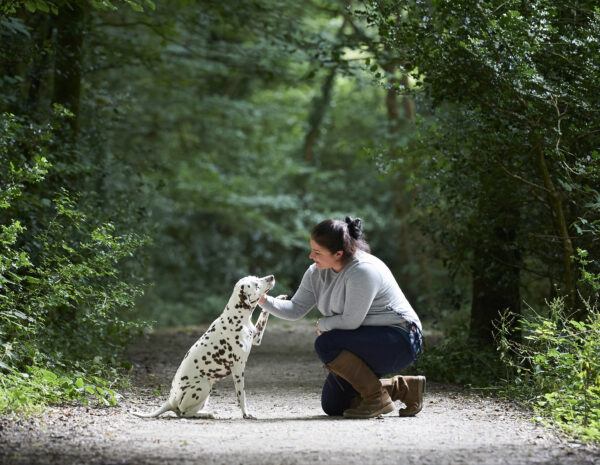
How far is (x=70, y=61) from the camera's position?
856 centimetres

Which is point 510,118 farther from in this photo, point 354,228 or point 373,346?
point 373,346

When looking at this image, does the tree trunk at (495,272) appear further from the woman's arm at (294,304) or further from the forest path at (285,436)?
the woman's arm at (294,304)

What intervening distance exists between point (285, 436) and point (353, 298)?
119 centimetres

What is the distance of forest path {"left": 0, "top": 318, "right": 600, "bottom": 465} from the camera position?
394 cm

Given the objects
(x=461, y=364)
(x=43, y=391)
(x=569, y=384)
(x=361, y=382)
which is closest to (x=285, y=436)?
(x=361, y=382)

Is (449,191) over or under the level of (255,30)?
under

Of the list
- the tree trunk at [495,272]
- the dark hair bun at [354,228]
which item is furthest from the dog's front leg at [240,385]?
the tree trunk at [495,272]

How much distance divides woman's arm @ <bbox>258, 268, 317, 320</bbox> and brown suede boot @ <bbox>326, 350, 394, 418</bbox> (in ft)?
1.64

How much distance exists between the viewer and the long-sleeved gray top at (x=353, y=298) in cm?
527

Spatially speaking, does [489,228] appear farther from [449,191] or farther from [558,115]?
[558,115]

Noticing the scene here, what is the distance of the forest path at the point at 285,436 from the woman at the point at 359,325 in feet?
0.77

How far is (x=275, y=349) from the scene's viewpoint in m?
11.1

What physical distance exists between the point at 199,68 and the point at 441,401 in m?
11.6

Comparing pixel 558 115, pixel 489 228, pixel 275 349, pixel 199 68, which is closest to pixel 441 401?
pixel 489 228
